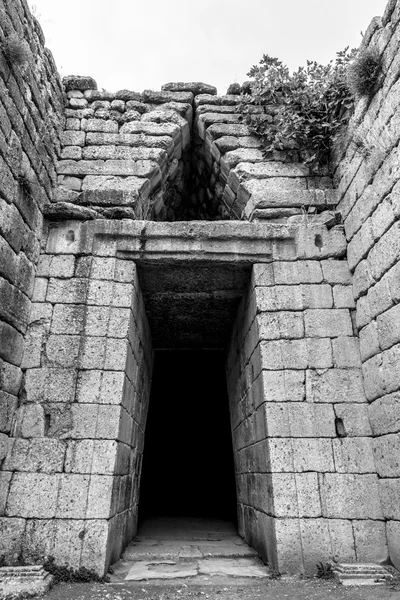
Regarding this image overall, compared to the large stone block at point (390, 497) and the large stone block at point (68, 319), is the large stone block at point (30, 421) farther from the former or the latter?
the large stone block at point (390, 497)

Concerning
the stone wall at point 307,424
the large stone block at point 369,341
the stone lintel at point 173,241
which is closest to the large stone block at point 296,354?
the stone wall at point 307,424

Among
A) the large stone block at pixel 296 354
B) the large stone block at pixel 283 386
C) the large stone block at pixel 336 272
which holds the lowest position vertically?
the large stone block at pixel 283 386

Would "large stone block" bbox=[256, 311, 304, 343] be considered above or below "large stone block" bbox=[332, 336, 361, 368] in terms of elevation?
above

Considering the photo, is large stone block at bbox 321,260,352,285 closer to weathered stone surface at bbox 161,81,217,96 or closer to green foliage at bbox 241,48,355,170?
green foliage at bbox 241,48,355,170

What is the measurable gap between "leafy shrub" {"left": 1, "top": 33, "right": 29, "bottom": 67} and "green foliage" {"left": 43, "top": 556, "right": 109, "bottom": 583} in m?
4.53

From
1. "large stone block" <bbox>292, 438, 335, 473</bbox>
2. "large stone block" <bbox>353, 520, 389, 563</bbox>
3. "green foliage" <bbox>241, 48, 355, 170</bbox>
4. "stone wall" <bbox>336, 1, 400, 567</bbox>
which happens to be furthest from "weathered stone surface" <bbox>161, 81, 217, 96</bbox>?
"large stone block" <bbox>353, 520, 389, 563</bbox>

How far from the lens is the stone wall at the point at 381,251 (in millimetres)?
3805

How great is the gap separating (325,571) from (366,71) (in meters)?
4.75

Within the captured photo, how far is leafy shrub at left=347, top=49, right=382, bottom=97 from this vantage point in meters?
4.33

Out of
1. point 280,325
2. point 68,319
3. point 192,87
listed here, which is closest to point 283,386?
point 280,325

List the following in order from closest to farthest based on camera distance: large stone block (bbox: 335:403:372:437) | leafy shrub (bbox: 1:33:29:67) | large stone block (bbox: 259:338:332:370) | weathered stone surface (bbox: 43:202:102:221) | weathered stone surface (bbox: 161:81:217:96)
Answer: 1. leafy shrub (bbox: 1:33:29:67)
2. large stone block (bbox: 335:403:372:437)
3. large stone block (bbox: 259:338:332:370)
4. weathered stone surface (bbox: 43:202:102:221)
5. weathered stone surface (bbox: 161:81:217:96)

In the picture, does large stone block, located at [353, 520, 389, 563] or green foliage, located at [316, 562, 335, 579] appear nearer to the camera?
green foliage, located at [316, 562, 335, 579]

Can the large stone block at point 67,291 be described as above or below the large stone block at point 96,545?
above

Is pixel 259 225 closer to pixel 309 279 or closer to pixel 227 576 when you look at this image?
pixel 309 279
